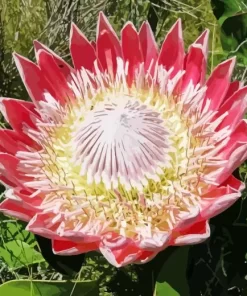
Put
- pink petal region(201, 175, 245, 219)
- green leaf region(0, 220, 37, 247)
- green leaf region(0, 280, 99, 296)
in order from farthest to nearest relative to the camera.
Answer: green leaf region(0, 220, 37, 247)
green leaf region(0, 280, 99, 296)
pink petal region(201, 175, 245, 219)

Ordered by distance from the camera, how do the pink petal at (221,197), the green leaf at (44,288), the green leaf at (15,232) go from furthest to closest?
the green leaf at (15,232)
the green leaf at (44,288)
the pink petal at (221,197)

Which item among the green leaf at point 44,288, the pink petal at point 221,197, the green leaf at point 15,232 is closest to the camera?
the pink petal at point 221,197

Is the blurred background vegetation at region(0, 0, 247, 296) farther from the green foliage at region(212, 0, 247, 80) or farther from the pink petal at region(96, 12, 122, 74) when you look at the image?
the pink petal at region(96, 12, 122, 74)

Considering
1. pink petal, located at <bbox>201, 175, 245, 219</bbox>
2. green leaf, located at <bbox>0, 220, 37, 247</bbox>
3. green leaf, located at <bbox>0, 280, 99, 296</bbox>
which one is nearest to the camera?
pink petal, located at <bbox>201, 175, 245, 219</bbox>

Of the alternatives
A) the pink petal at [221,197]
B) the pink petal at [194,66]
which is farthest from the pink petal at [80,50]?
the pink petal at [221,197]

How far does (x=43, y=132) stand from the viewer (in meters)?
0.88

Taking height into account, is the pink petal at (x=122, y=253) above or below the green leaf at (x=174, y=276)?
above

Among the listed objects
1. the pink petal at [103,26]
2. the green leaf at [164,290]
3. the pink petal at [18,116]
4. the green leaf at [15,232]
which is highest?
the pink petal at [103,26]

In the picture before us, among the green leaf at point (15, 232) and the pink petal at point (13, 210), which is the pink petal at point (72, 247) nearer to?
the pink petal at point (13, 210)

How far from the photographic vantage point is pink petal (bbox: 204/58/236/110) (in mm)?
797

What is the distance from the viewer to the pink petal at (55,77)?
2.84 ft

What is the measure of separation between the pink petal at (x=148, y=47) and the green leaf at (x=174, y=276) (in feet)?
0.76

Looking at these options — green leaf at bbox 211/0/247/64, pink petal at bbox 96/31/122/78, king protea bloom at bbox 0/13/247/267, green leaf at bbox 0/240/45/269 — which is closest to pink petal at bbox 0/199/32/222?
king protea bloom at bbox 0/13/247/267

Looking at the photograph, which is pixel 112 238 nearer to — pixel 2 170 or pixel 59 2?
pixel 2 170
